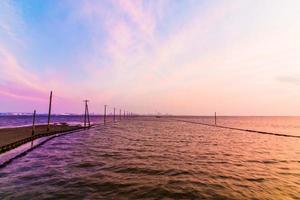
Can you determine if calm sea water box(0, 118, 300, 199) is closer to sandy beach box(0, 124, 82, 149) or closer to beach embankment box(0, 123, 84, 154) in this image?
beach embankment box(0, 123, 84, 154)

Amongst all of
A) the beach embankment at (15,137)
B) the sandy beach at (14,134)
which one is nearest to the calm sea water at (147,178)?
the beach embankment at (15,137)

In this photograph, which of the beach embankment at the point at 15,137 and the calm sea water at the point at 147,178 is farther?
the beach embankment at the point at 15,137

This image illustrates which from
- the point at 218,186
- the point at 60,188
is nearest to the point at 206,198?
the point at 218,186

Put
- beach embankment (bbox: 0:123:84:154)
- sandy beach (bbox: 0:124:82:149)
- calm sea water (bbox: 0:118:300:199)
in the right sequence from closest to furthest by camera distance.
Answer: calm sea water (bbox: 0:118:300:199) → beach embankment (bbox: 0:123:84:154) → sandy beach (bbox: 0:124:82:149)

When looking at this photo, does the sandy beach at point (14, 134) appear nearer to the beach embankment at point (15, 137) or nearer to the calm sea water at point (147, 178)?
the beach embankment at point (15, 137)

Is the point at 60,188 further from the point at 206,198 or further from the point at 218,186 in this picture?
the point at 218,186

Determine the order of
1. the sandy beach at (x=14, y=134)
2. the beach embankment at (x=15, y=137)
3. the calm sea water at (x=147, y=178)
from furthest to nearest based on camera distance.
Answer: the sandy beach at (x=14, y=134) < the beach embankment at (x=15, y=137) < the calm sea water at (x=147, y=178)

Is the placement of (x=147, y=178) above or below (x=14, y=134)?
below

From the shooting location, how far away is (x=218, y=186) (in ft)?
51.0

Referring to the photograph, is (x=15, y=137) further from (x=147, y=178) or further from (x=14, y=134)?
(x=147, y=178)

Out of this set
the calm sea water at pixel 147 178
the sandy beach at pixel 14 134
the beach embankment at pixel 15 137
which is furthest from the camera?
the sandy beach at pixel 14 134

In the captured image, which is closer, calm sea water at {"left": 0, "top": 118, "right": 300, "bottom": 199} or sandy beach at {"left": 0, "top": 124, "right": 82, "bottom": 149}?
calm sea water at {"left": 0, "top": 118, "right": 300, "bottom": 199}

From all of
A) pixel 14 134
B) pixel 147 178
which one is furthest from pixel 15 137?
pixel 147 178

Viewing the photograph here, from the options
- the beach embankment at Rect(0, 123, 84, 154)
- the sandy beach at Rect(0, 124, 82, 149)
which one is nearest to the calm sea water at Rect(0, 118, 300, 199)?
the beach embankment at Rect(0, 123, 84, 154)
